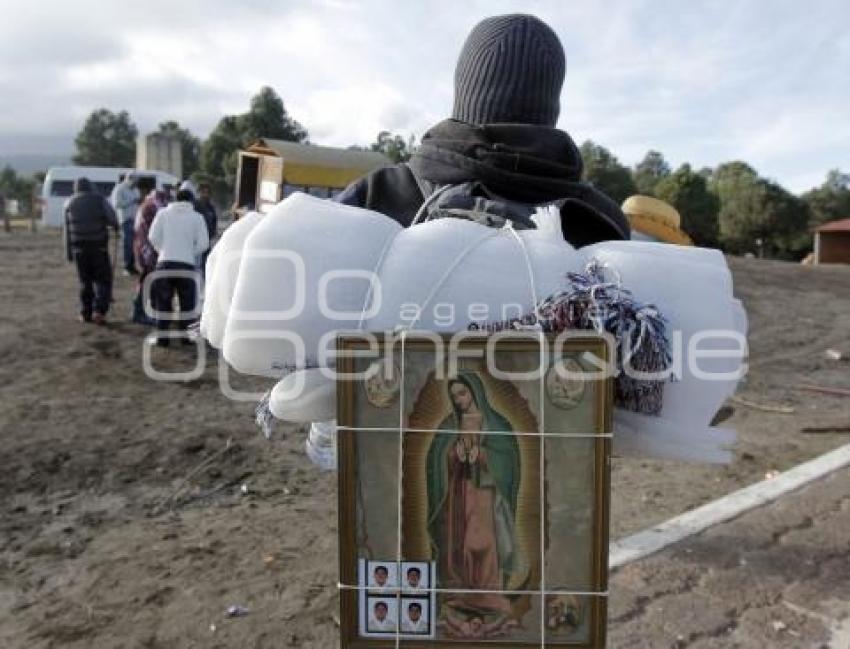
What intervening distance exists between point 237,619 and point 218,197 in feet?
116

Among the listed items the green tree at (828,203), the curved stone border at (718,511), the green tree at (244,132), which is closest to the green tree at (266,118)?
the green tree at (244,132)

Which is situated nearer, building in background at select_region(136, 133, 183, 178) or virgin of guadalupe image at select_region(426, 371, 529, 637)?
virgin of guadalupe image at select_region(426, 371, 529, 637)

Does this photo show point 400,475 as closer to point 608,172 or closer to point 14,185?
point 608,172

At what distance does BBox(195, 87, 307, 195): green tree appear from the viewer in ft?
119

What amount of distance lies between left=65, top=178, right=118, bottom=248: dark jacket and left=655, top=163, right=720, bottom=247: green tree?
2540 cm

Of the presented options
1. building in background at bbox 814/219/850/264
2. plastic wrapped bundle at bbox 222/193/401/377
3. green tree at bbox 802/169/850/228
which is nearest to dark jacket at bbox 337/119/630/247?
plastic wrapped bundle at bbox 222/193/401/377

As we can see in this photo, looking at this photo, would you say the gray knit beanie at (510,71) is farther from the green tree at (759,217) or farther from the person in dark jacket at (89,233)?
the green tree at (759,217)

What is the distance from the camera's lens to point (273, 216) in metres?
1.43

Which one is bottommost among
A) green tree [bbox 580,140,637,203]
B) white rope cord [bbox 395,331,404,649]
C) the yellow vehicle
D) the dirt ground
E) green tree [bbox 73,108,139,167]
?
the dirt ground

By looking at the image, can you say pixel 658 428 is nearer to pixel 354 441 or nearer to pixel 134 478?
Result: pixel 354 441

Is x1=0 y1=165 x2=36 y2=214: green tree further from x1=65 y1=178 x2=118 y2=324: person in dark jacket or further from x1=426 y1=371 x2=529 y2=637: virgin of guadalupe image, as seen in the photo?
x1=426 y1=371 x2=529 y2=637: virgin of guadalupe image

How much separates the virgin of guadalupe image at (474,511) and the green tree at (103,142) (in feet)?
183

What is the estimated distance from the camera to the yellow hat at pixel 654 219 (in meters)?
2.24

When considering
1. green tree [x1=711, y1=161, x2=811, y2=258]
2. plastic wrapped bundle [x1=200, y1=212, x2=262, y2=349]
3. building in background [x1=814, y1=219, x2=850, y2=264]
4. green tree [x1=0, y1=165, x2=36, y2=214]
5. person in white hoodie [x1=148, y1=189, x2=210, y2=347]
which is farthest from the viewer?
green tree [x1=0, y1=165, x2=36, y2=214]
